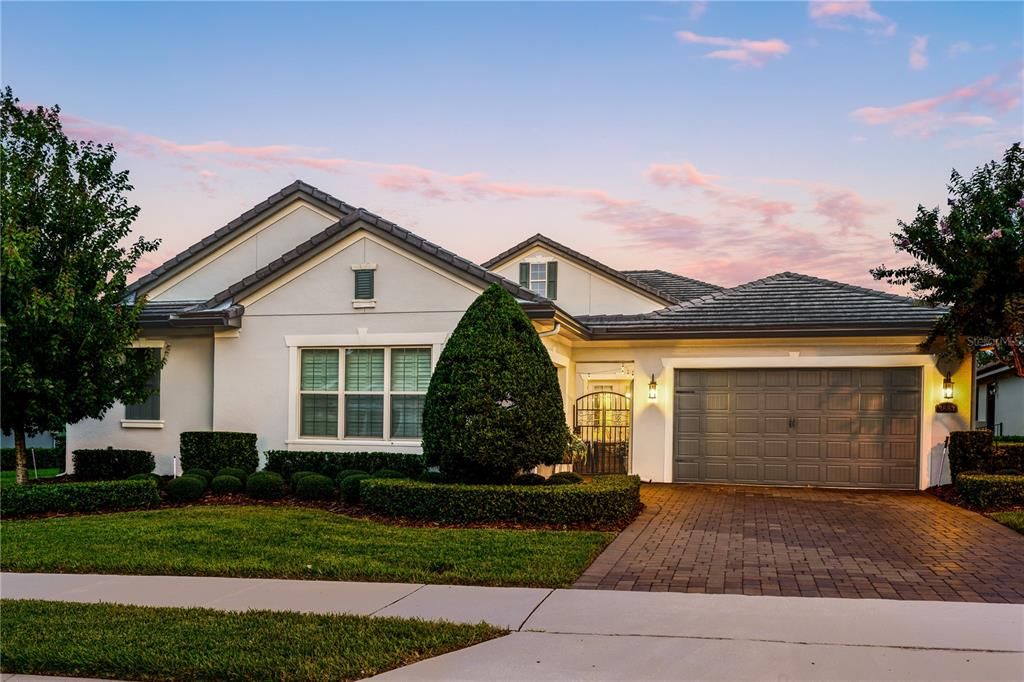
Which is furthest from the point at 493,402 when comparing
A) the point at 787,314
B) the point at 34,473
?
the point at 34,473

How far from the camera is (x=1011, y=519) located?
11.7m

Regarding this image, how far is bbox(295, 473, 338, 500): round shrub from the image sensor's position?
13.9 m

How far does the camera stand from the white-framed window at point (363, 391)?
50.4 feet

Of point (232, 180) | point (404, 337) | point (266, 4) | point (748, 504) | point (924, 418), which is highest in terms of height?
point (266, 4)

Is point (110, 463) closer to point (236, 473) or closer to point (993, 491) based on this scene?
point (236, 473)

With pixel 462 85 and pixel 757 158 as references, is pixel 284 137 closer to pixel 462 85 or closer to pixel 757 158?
pixel 462 85

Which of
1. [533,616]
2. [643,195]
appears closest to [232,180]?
[643,195]

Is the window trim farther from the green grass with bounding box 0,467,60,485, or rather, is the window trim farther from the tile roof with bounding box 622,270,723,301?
the tile roof with bounding box 622,270,723,301

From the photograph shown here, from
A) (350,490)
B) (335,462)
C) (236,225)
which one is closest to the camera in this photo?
(350,490)

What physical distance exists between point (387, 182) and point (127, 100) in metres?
6.23

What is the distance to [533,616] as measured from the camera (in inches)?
268

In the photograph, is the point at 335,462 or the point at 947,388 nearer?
the point at 335,462

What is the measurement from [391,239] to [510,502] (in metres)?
5.96

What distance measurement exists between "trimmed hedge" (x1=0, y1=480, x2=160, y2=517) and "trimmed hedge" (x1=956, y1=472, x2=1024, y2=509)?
12760 mm
